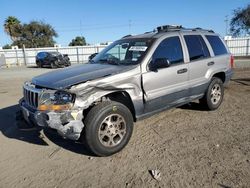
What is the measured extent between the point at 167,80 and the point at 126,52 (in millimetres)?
998

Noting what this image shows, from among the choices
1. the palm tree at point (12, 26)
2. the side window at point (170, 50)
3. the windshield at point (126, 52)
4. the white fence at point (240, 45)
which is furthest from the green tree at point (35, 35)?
the side window at point (170, 50)

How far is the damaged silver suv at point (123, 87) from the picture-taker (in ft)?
12.9

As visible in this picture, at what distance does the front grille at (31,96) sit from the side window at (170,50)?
2.11 meters

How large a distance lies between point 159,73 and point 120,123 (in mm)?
1184

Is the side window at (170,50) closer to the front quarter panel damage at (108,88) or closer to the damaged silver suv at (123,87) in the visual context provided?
the damaged silver suv at (123,87)

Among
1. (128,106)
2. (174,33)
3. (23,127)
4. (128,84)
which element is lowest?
(23,127)

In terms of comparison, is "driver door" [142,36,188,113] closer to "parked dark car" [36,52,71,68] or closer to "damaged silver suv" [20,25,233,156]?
"damaged silver suv" [20,25,233,156]

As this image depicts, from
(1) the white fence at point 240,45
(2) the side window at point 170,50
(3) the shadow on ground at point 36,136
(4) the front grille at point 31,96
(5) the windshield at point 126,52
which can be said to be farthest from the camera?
(1) the white fence at point 240,45

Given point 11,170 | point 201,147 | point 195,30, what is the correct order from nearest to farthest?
point 11,170 < point 201,147 < point 195,30

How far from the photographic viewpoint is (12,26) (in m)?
58.3

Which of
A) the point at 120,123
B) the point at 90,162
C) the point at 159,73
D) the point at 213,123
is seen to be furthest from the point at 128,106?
the point at 213,123

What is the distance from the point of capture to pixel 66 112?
12.5 feet

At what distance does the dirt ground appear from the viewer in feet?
11.4

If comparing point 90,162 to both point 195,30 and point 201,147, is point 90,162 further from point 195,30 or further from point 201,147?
point 195,30
